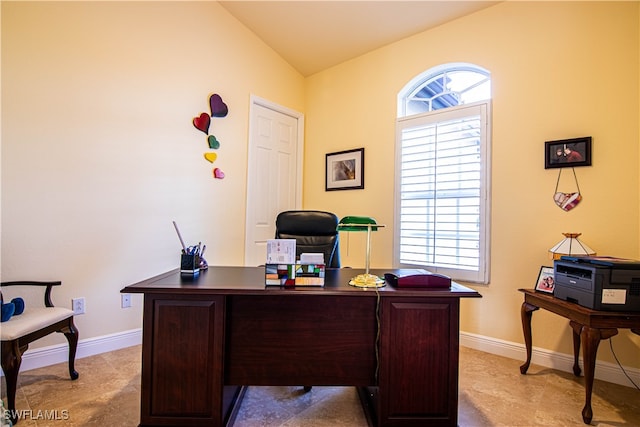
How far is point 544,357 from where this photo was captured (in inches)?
91.4

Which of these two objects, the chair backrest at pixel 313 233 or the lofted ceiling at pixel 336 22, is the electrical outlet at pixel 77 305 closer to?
the chair backrest at pixel 313 233

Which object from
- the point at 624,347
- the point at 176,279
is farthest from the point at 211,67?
the point at 624,347

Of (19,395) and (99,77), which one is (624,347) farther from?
(99,77)

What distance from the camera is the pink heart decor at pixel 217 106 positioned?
297cm

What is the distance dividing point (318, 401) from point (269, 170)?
2452mm

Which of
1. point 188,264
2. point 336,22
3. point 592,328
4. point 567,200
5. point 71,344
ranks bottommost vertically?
point 71,344

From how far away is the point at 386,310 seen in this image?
1.49m

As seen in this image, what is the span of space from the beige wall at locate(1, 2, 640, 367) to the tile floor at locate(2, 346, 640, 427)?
32 centimetres

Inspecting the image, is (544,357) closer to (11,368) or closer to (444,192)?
(444,192)

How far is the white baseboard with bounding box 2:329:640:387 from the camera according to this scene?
2068mm

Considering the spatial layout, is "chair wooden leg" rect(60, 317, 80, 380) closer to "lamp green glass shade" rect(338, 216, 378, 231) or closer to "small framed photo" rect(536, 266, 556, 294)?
"lamp green glass shade" rect(338, 216, 378, 231)

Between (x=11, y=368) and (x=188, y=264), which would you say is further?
(x=188, y=264)

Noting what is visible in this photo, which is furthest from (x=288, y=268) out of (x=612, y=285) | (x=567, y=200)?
(x=567, y=200)

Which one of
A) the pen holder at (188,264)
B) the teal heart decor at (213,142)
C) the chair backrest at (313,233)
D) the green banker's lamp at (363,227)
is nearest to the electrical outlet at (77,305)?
the pen holder at (188,264)
